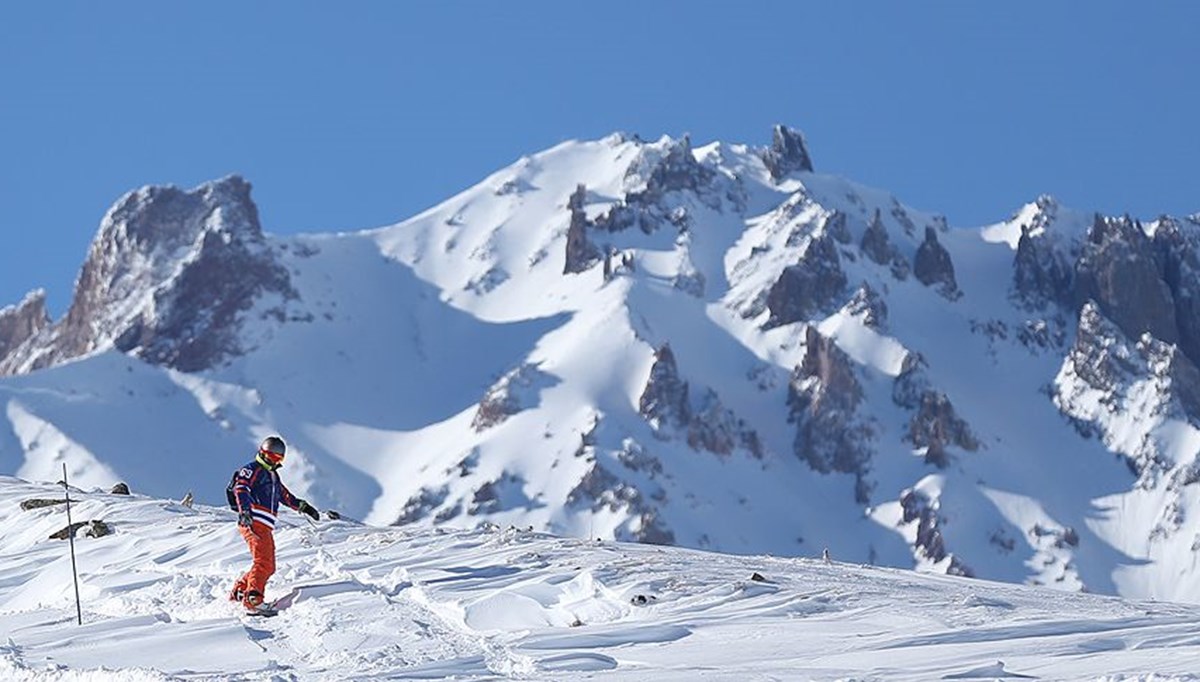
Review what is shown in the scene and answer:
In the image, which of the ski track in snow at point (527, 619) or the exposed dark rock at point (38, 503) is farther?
the exposed dark rock at point (38, 503)

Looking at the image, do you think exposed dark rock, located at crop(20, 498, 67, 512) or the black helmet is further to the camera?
exposed dark rock, located at crop(20, 498, 67, 512)

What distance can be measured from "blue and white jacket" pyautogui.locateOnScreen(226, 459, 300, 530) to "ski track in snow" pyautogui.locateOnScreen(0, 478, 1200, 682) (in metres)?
1.00

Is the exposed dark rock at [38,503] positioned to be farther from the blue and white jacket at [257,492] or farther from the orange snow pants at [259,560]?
the orange snow pants at [259,560]

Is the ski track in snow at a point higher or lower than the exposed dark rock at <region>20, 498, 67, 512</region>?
lower

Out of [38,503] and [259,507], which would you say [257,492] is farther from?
[38,503]

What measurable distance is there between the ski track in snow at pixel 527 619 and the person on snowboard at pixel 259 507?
16.0 inches

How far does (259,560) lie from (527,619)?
3.43 m

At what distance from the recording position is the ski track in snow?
70.2ft

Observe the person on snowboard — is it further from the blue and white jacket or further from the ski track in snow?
the ski track in snow

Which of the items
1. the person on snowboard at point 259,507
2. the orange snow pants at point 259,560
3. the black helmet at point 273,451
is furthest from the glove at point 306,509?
the orange snow pants at point 259,560

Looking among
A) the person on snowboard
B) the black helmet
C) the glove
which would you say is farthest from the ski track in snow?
the black helmet

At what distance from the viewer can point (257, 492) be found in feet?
89.5

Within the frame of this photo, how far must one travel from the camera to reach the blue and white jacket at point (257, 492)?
88.7 ft

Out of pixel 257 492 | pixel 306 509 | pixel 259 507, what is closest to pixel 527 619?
pixel 259 507
